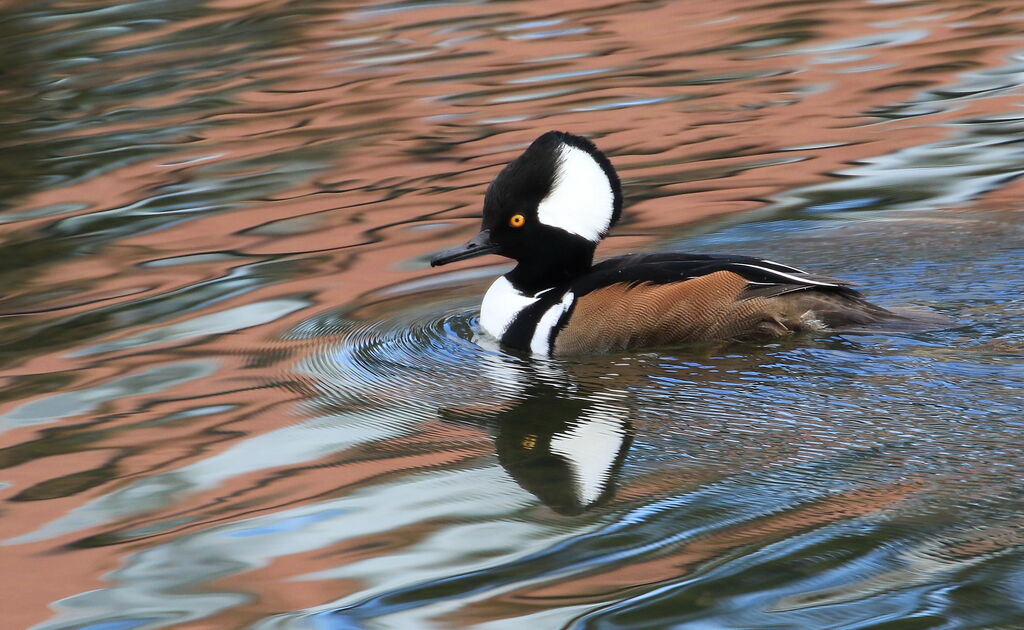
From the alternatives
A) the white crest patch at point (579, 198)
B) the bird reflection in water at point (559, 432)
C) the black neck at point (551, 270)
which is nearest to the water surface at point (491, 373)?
the bird reflection in water at point (559, 432)

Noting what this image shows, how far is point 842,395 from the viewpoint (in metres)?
5.06

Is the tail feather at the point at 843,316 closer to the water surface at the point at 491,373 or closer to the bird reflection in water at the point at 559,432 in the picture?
the water surface at the point at 491,373

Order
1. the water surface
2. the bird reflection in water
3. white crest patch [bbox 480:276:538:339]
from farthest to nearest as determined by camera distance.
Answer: white crest patch [bbox 480:276:538:339], the bird reflection in water, the water surface

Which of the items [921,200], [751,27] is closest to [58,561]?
[921,200]

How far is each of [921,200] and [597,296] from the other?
8.87 feet

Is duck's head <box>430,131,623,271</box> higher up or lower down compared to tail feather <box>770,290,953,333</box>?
higher up

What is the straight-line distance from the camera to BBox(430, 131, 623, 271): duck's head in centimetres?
600

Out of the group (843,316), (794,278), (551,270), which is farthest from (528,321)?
(843,316)

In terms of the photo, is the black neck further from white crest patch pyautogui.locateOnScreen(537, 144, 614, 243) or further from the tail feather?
the tail feather

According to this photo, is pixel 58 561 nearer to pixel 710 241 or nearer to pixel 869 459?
pixel 869 459

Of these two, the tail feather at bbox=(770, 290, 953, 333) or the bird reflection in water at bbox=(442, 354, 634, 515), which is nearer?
the bird reflection in water at bbox=(442, 354, 634, 515)

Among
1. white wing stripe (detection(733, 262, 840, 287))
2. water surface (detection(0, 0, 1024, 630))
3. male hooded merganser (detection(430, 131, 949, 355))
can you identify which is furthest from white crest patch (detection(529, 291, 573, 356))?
white wing stripe (detection(733, 262, 840, 287))

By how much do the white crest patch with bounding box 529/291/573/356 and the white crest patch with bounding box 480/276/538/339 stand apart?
0.53 feet

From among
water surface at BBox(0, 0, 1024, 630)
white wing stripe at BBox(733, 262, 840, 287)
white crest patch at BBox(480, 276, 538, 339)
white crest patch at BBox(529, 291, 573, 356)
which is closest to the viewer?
water surface at BBox(0, 0, 1024, 630)
